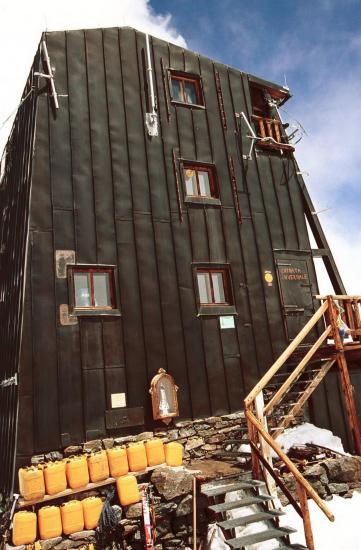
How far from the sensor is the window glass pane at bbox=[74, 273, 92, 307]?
11000 millimetres

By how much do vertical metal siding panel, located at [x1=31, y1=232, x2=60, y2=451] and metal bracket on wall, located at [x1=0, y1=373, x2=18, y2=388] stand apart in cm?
43

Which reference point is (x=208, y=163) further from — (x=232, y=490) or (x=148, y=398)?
(x=232, y=490)

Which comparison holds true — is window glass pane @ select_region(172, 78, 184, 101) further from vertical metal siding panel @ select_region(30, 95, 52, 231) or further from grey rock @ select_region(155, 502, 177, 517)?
grey rock @ select_region(155, 502, 177, 517)

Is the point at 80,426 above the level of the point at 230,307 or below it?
below

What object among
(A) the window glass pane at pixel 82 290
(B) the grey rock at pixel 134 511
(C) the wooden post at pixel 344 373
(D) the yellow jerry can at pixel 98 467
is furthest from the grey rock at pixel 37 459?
(C) the wooden post at pixel 344 373

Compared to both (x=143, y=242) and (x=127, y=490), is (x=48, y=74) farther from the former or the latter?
(x=127, y=490)

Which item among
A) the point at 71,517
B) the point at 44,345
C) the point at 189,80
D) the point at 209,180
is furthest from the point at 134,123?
the point at 71,517

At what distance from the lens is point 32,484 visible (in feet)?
27.5

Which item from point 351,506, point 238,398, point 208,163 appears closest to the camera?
point 351,506

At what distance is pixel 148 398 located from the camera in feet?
36.1

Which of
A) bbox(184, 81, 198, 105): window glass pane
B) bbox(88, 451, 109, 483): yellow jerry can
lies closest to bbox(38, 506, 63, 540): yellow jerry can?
bbox(88, 451, 109, 483): yellow jerry can

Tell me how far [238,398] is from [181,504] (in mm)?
4046

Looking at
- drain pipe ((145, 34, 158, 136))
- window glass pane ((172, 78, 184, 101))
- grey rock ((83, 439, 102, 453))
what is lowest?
grey rock ((83, 439, 102, 453))

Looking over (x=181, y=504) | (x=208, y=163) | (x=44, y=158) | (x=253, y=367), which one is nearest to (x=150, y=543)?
(x=181, y=504)
